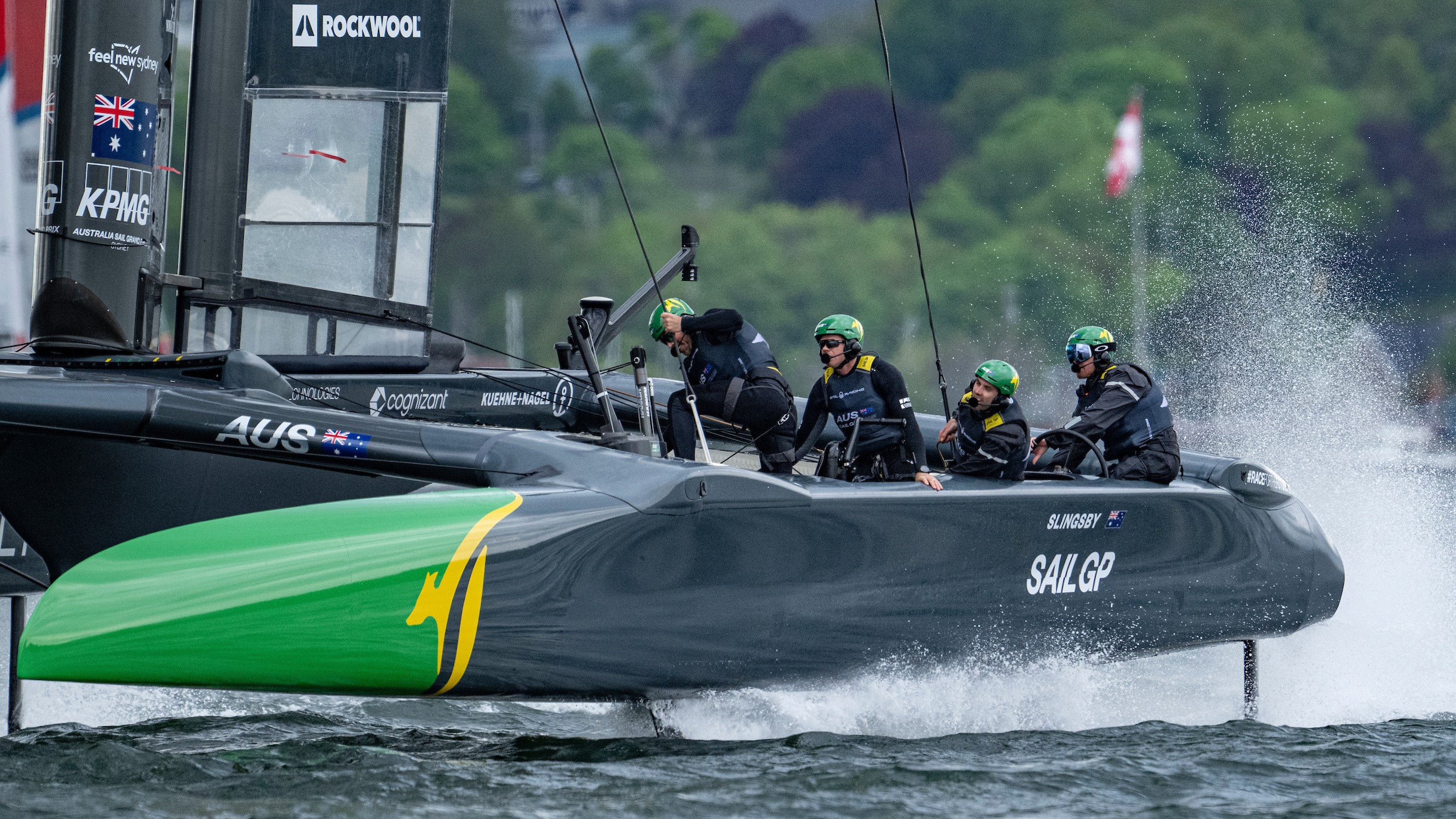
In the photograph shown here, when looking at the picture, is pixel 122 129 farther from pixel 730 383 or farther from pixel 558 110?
pixel 558 110

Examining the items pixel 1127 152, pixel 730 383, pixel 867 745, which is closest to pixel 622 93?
pixel 1127 152

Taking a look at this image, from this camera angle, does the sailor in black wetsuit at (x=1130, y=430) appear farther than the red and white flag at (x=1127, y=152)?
No

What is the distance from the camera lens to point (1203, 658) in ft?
22.7

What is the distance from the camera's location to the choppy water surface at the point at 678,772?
13.7 feet

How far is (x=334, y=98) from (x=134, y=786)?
3.70m

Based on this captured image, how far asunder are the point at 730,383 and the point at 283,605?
2.25 metres

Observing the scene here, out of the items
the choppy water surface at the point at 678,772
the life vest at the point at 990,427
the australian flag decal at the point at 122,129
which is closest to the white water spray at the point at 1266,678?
the choppy water surface at the point at 678,772

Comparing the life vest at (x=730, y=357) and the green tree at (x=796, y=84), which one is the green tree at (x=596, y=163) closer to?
the green tree at (x=796, y=84)

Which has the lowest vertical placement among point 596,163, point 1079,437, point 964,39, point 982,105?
point 1079,437

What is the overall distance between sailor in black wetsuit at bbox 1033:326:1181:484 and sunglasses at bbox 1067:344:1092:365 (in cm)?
9

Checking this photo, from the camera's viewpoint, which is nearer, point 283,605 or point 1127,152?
point 283,605

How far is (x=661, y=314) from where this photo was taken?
6.14 meters

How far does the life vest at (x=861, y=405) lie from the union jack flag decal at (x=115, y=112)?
8.02 feet

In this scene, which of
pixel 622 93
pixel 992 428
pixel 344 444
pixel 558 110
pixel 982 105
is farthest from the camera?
pixel 622 93
